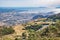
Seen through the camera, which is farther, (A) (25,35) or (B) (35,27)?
(B) (35,27)

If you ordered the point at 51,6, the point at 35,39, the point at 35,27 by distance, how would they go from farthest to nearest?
the point at 51,6 < the point at 35,27 < the point at 35,39

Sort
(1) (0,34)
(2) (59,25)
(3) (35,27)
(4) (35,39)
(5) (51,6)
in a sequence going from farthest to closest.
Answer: (5) (51,6) < (3) (35,27) < (1) (0,34) < (2) (59,25) < (4) (35,39)

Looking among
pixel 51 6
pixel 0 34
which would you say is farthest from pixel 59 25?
pixel 51 6

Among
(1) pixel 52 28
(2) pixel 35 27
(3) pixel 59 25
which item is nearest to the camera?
(1) pixel 52 28

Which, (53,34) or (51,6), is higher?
(53,34)

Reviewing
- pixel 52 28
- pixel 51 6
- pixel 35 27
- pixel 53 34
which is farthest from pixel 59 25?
pixel 51 6

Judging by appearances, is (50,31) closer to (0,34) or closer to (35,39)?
(35,39)

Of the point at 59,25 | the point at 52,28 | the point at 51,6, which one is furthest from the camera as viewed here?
the point at 51,6

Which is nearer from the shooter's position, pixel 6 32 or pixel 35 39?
pixel 35 39

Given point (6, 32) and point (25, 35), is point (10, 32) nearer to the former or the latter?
point (6, 32)
